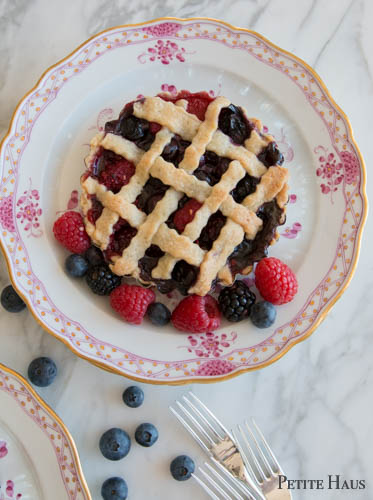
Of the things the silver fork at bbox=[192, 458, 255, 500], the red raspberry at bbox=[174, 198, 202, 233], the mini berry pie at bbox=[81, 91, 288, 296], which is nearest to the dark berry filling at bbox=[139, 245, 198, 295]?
the mini berry pie at bbox=[81, 91, 288, 296]

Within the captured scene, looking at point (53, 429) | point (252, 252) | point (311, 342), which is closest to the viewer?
point (53, 429)

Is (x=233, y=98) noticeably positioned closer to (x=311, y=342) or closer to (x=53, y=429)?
(x=311, y=342)

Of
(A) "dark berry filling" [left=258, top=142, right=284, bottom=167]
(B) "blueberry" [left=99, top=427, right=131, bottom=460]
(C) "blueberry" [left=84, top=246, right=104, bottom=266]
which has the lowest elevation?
(B) "blueberry" [left=99, top=427, right=131, bottom=460]

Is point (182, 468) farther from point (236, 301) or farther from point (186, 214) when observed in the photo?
point (186, 214)

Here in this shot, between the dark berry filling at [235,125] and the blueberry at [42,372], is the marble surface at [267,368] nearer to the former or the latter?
the blueberry at [42,372]

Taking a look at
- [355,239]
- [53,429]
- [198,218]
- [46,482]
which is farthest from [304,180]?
[46,482]

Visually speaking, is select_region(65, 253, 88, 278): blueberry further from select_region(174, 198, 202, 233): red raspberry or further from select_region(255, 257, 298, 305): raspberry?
select_region(255, 257, 298, 305): raspberry

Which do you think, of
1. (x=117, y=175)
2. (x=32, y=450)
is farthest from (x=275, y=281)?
(x=32, y=450)
